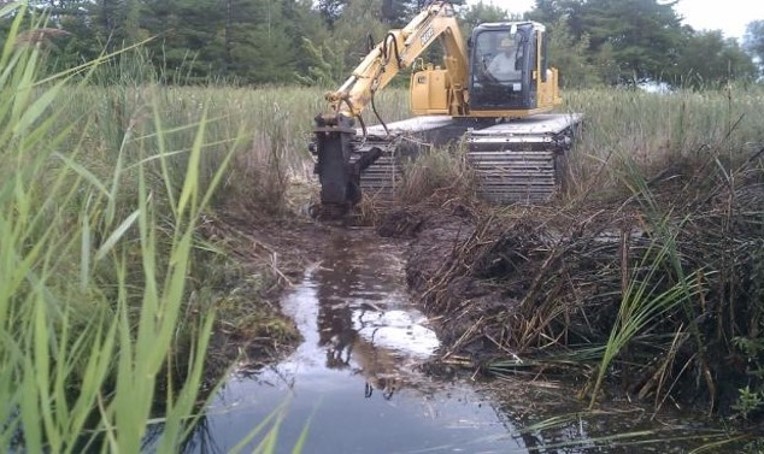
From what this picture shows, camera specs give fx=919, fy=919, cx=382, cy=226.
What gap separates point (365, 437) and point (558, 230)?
2.61 metres

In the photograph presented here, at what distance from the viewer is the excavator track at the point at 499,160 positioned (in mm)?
8508

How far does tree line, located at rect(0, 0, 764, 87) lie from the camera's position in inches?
819

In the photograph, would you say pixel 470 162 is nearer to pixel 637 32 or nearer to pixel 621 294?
pixel 621 294

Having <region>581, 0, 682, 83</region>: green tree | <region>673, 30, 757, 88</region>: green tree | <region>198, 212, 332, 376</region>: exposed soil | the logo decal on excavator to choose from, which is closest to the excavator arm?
the logo decal on excavator

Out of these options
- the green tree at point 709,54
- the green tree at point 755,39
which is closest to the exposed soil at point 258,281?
the green tree at point 755,39

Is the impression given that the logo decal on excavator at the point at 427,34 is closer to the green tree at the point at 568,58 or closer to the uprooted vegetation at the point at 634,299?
the uprooted vegetation at the point at 634,299

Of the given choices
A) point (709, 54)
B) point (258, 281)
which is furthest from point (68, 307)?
point (709, 54)

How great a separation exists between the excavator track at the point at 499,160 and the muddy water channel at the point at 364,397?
3059 mm

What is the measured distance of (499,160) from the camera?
865cm

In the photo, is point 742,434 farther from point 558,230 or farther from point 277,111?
point 277,111

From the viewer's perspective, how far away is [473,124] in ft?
37.0

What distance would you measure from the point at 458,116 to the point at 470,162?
293 cm

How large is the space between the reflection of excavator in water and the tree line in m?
5.09

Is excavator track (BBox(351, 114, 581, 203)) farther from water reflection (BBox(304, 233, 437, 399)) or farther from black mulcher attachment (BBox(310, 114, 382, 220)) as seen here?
water reflection (BBox(304, 233, 437, 399))
